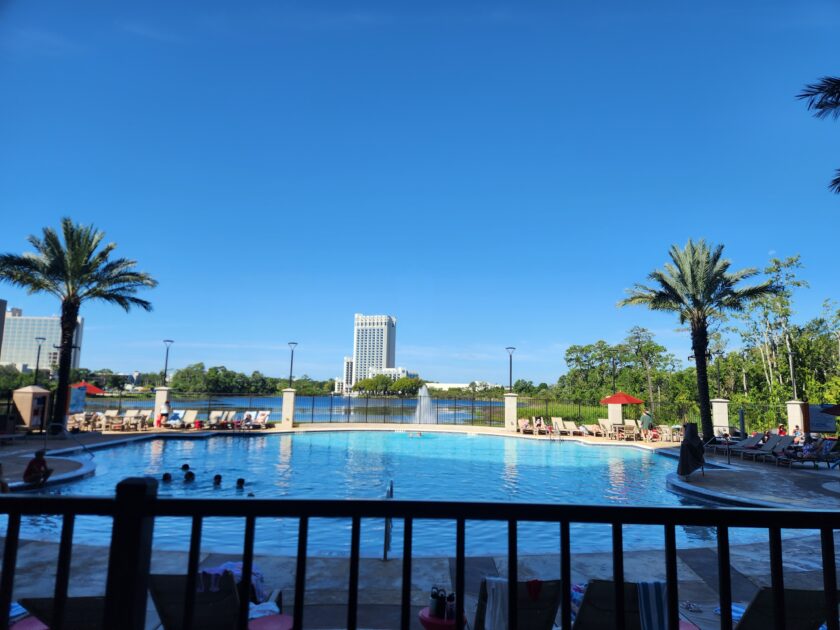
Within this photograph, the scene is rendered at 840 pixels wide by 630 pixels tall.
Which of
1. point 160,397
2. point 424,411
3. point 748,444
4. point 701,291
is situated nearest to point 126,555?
point 748,444

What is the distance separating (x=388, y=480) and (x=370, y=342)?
16824cm

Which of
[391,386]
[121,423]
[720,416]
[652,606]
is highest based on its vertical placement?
[391,386]

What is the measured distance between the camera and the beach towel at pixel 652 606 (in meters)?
2.62

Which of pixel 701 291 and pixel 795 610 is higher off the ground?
pixel 701 291

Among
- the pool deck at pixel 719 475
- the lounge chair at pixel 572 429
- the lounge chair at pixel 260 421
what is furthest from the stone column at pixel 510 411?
the lounge chair at pixel 260 421

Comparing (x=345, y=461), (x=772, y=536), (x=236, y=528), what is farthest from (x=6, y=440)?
(x=772, y=536)

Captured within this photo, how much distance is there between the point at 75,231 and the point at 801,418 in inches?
1113

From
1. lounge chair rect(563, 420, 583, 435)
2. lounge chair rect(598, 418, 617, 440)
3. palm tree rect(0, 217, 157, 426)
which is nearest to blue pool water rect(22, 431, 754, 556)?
lounge chair rect(563, 420, 583, 435)

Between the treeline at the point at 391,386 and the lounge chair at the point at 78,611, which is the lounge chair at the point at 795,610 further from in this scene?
the treeline at the point at 391,386

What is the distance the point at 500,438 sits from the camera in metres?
23.6

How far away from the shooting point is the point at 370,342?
18100cm

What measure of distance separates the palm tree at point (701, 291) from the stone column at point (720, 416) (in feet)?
8.50

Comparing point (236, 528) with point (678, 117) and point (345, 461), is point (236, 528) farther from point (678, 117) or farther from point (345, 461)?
point (678, 117)

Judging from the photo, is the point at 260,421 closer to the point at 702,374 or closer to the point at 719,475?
the point at 719,475
